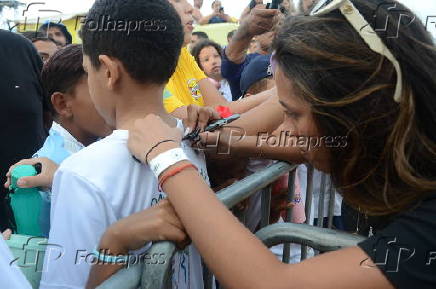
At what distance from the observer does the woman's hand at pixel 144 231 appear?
111 cm

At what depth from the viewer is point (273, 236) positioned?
1.39 metres

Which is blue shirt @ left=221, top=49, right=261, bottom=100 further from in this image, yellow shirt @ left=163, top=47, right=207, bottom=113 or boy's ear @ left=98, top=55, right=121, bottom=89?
Answer: boy's ear @ left=98, top=55, right=121, bottom=89

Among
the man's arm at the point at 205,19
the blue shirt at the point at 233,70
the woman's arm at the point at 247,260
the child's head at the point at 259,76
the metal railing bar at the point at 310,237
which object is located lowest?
the man's arm at the point at 205,19

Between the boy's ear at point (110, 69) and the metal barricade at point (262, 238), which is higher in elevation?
the boy's ear at point (110, 69)

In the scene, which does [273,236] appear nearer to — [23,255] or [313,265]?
[313,265]

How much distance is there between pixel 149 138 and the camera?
1292 mm

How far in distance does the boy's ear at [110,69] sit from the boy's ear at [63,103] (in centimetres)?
75

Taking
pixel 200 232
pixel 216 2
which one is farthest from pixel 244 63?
pixel 216 2

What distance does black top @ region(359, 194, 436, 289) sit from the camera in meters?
1.06

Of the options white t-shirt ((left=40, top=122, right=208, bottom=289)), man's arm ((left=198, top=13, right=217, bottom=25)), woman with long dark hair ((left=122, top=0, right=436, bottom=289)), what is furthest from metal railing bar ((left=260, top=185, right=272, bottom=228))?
man's arm ((left=198, top=13, right=217, bottom=25))

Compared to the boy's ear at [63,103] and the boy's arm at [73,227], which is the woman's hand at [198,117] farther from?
the boy's ear at [63,103]

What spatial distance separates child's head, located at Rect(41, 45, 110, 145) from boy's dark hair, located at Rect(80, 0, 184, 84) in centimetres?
60

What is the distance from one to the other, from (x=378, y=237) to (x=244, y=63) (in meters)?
2.69

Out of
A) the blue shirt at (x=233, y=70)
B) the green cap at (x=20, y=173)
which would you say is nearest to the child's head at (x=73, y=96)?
the green cap at (x=20, y=173)
